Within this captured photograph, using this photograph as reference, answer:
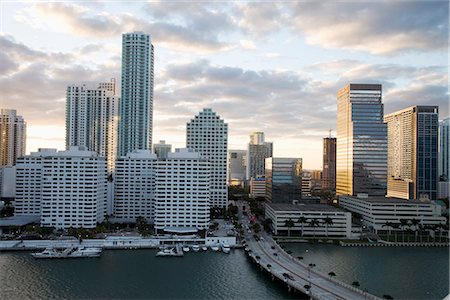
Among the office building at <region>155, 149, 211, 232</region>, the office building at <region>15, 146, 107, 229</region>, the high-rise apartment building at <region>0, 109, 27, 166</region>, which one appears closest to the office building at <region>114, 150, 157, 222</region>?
the office building at <region>15, 146, 107, 229</region>

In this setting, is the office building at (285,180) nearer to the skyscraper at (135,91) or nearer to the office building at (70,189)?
the office building at (70,189)

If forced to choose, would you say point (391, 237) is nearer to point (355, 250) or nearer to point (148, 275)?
point (355, 250)

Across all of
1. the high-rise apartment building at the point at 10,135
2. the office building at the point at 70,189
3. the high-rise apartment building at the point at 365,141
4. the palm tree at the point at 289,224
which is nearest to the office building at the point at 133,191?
the office building at the point at 70,189

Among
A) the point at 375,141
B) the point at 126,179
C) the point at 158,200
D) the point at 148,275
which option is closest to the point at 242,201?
the point at 375,141

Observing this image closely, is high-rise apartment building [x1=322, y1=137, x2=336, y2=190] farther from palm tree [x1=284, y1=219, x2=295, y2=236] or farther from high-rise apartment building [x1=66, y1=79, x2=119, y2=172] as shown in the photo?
palm tree [x1=284, y1=219, x2=295, y2=236]

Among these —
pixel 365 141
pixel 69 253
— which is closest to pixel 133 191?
pixel 69 253

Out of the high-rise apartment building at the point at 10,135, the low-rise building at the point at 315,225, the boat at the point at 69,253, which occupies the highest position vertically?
the high-rise apartment building at the point at 10,135
